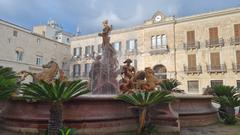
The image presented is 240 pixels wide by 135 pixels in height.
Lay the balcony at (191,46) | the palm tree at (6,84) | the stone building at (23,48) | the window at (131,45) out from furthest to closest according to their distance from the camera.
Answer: the window at (131,45)
the stone building at (23,48)
the balcony at (191,46)
the palm tree at (6,84)

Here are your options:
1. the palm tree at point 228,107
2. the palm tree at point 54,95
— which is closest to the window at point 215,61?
the palm tree at point 228,107

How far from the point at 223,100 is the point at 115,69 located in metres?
5.03

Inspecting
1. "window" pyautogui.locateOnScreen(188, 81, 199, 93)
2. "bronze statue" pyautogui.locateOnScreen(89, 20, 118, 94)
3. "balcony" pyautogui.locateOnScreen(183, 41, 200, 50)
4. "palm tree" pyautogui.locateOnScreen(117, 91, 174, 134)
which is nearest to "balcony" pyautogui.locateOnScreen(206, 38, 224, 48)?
"balcony" pyautogui.locateOnScreen(183, 41, 200, 50)

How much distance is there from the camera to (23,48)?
34.7 metres

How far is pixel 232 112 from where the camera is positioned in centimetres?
922

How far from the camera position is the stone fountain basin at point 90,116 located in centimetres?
650

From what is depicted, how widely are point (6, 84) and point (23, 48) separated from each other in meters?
30.7

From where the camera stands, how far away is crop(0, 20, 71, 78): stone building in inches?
1251

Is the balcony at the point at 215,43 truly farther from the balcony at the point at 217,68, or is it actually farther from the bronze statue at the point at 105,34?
the bronze statue at the point at 105,34

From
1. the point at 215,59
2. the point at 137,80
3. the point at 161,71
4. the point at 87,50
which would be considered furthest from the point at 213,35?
the point at 137,80

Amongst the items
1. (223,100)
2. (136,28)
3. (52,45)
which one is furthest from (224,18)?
(52,45)

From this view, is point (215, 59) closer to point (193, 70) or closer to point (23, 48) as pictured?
point (193, 70)

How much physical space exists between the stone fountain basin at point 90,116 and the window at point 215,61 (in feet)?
76.3

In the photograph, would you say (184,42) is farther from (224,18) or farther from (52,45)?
(52,45)
